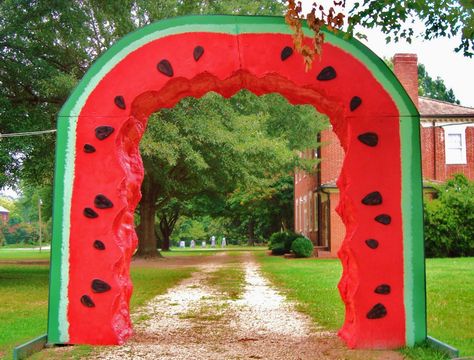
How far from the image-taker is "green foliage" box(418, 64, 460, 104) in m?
73.2

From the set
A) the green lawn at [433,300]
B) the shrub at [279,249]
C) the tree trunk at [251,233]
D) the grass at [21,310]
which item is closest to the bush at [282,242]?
the shrub at [279,249]

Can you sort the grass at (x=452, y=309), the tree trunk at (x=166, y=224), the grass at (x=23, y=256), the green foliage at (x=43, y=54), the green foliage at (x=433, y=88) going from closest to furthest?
the grass at (x=452, y=309) < the green foliage at (x=43, y=54) < the grass at (x=23, y=256) < the tree trunk at (x=166, y=224) < the green foliage at (x=433, y=88)

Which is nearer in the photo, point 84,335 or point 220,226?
point 84,335

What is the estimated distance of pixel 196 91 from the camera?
26.8 ft

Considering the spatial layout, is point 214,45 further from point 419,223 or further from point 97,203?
point 419,223

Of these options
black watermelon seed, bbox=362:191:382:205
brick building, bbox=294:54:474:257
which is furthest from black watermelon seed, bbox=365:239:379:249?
brick building, bbox=294:54:474:257

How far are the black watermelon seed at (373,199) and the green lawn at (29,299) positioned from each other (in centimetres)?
369

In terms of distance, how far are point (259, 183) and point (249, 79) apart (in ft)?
61.7

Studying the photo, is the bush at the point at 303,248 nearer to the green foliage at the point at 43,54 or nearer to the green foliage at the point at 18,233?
the green foliage at the point at 43,54

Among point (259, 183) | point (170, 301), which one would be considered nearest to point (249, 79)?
point (170, 301)

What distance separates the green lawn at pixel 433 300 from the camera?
314 inches

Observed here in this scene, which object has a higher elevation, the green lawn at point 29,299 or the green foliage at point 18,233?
the green foliage at point 18,233

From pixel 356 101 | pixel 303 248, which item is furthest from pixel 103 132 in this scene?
pixel 303 248

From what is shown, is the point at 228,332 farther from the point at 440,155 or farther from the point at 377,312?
the point at 440,155
